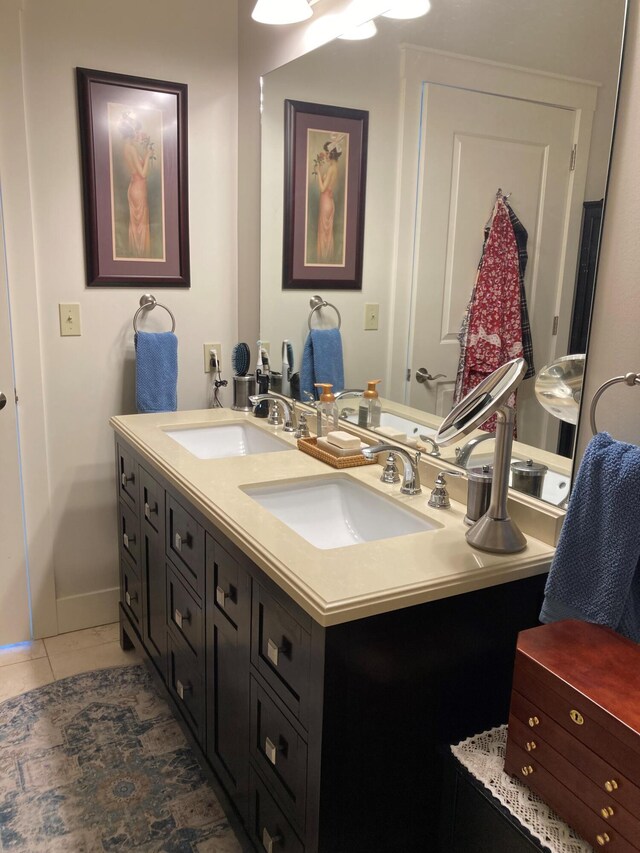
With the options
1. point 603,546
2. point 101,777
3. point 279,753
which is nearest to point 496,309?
point 603,546

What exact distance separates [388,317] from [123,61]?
50.1 inches

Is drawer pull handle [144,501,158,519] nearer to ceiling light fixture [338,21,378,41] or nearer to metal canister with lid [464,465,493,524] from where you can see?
metal canister with lid [464,465,493,524]

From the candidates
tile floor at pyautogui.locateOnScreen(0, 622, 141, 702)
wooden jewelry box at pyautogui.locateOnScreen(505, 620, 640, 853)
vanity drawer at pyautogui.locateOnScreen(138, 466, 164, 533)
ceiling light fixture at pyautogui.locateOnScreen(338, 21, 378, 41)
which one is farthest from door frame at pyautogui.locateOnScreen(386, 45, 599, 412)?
tile floor at pyautogui.locateOnScreen(0, 622, 141, 702)

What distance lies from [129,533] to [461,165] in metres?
1.46

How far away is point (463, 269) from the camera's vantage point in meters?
1.57

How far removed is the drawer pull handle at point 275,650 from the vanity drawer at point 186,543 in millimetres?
357

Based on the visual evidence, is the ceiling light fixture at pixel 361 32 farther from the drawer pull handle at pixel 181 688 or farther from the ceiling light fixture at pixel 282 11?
the drawer pull handle at pixel 181 688

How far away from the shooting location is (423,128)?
1.64 m

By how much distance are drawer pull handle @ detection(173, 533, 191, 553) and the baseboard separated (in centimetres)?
97

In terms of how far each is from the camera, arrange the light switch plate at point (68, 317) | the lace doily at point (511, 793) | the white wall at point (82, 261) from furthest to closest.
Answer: the light switch plate at point (68, 317), the white wall at point (82, 261), the lace doily at point (511, 793)

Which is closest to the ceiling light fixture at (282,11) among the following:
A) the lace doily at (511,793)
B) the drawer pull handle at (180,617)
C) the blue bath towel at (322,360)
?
the blue bath towel at (322,360)

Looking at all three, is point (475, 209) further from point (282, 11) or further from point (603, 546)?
point (282, 11)

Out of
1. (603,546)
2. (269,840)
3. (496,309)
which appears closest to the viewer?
(603,546)

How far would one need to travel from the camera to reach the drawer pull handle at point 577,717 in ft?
3.18
